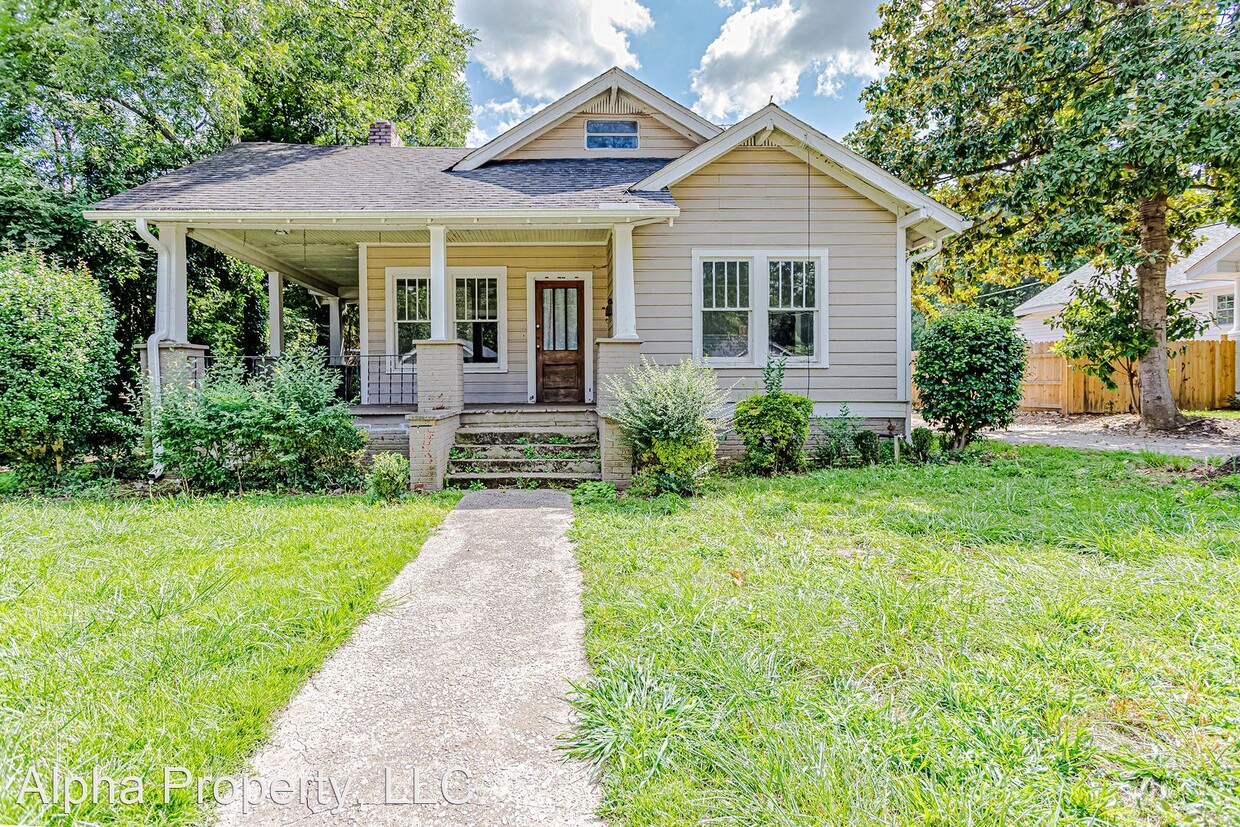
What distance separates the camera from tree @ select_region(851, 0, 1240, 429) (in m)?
8.59

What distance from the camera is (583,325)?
10336 millimetres

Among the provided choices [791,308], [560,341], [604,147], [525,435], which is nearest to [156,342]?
[525,435]

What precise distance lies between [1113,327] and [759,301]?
733 centimetres

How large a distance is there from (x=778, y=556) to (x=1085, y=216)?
382 inches

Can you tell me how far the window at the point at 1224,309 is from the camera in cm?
1594

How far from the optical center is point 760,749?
201 cm

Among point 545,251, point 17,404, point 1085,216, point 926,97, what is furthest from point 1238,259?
point 17,404

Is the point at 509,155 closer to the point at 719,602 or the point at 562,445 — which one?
the point at 562,445

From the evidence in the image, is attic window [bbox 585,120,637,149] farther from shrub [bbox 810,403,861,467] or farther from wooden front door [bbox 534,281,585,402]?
shrub [bbox 810,403,861,467]

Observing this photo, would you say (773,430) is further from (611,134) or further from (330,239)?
(330,239)

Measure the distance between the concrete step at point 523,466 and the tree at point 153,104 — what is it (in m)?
7.00

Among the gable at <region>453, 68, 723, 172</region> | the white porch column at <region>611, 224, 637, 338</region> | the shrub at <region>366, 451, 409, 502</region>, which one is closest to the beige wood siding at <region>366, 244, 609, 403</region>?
the gable at <region>453, 68, 723, 172</region>

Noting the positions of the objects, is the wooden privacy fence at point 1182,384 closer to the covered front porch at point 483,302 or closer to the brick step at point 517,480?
the covered front porch at point 483,302

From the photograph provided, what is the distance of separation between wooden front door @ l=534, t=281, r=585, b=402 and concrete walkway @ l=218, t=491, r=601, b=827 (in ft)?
21.6
